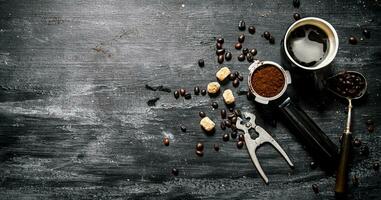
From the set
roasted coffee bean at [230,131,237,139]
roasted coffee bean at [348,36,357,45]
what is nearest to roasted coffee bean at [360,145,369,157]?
roasted coffee bean at [348,36,357,45]

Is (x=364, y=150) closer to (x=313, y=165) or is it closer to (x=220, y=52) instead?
(x=313, y=165)

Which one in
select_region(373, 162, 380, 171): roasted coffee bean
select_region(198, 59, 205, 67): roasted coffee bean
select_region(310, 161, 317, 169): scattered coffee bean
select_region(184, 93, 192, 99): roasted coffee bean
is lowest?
select_region(310, 161, 317, 169): scattered coffee bean

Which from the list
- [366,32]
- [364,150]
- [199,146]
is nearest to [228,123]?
[199,146]

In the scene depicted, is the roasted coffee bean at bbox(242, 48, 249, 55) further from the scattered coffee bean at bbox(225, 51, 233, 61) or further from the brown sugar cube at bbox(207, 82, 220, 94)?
the brown sugar cube at bbox(207, 82, 220, 94)

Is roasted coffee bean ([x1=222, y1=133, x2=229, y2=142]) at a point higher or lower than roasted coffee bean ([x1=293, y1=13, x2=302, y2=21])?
lower

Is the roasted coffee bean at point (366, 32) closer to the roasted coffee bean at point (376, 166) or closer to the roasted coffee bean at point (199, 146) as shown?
the roasted coffee bean at point (376, 166)

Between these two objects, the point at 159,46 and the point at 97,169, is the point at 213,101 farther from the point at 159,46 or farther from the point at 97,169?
the point at 97,169
